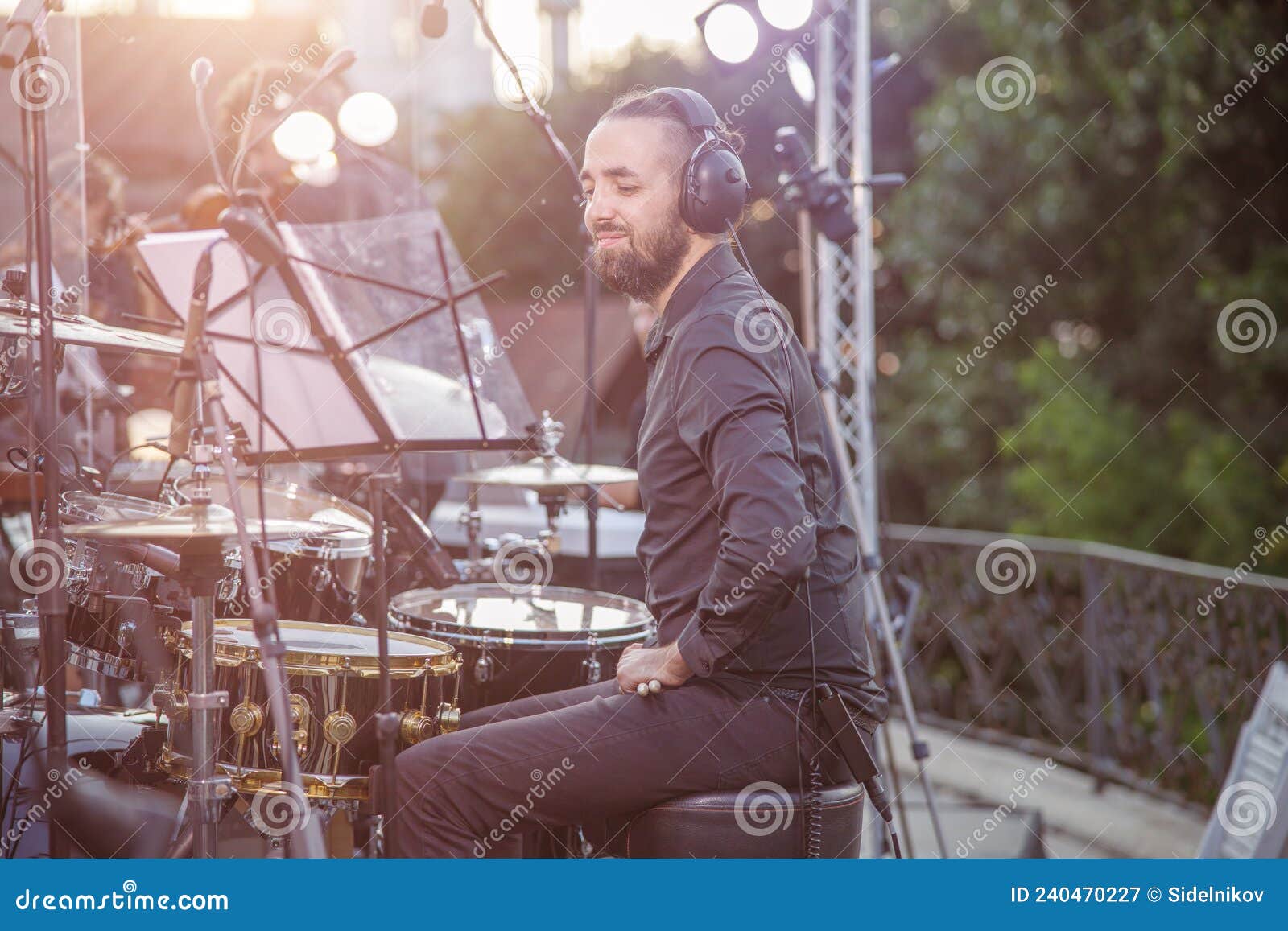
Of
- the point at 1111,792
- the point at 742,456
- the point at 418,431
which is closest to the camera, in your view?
the point at 742,456

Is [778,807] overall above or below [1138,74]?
below

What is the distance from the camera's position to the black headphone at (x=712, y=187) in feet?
7.13

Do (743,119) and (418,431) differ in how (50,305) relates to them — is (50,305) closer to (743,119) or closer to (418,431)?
(418,431)

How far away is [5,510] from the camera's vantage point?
365 cm

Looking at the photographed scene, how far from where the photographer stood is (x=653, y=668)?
2.14m

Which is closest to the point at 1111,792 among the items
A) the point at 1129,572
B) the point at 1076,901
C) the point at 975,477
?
the point at 1129,572

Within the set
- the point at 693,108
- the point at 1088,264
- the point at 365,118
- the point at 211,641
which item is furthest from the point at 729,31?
the point at 1088,264

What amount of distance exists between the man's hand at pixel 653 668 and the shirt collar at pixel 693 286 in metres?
0.57

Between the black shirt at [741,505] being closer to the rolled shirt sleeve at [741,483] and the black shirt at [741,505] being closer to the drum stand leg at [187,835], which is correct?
the rolled shirt sleeve at [741,483]

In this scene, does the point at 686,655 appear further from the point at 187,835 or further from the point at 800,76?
the point at 800,76

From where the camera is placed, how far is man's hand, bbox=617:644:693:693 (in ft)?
6.91

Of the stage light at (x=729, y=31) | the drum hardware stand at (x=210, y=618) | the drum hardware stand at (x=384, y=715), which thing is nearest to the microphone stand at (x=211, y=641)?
the drum hardware stand at (x=210, y=618)

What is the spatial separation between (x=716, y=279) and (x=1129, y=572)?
4398mm

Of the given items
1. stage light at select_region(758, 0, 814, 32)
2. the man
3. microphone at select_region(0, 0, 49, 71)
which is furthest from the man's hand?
stage light at select_region(758, 0, 814, 32)
